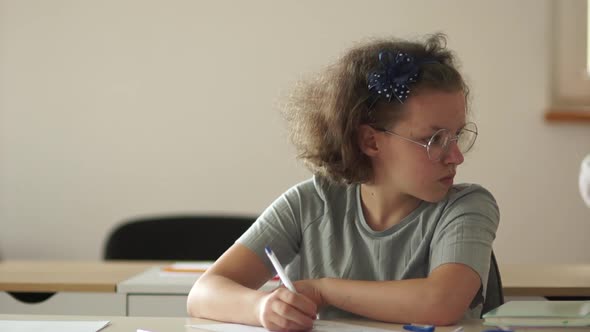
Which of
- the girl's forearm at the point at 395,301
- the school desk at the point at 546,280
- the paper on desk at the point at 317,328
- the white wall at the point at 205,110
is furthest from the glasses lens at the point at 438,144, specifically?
the white wall at the point at 205,110

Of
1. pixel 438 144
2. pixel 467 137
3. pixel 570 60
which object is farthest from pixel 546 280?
pixel 570 60

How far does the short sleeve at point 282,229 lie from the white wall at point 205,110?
1634mm

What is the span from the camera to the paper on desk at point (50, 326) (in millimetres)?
1205

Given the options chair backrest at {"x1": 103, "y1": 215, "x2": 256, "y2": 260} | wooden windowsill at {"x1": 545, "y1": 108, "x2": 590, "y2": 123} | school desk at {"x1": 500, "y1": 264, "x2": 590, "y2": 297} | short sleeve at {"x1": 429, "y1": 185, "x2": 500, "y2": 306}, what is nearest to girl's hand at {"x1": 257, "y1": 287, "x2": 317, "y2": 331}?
short sleeve at {"x1": 429, "y1": 185, "x2": 500, "y2": 306}

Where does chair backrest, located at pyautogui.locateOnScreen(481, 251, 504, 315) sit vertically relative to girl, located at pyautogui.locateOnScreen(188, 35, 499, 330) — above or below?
below

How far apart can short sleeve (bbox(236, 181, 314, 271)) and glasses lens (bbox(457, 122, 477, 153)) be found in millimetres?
307

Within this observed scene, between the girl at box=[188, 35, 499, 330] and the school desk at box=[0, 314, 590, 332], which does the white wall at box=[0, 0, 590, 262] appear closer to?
the girl at box=[188, 35, 499, 330]

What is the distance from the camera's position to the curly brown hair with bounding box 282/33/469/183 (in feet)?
4.56

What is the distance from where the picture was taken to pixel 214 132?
3193mm

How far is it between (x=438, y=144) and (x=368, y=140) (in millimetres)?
151

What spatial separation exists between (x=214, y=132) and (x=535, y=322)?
83.9 inches

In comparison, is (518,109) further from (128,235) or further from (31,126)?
(31,126)

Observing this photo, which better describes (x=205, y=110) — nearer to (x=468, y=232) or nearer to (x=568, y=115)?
(x=568, y=115)

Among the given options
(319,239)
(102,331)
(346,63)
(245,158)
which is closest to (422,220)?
(319,239)
